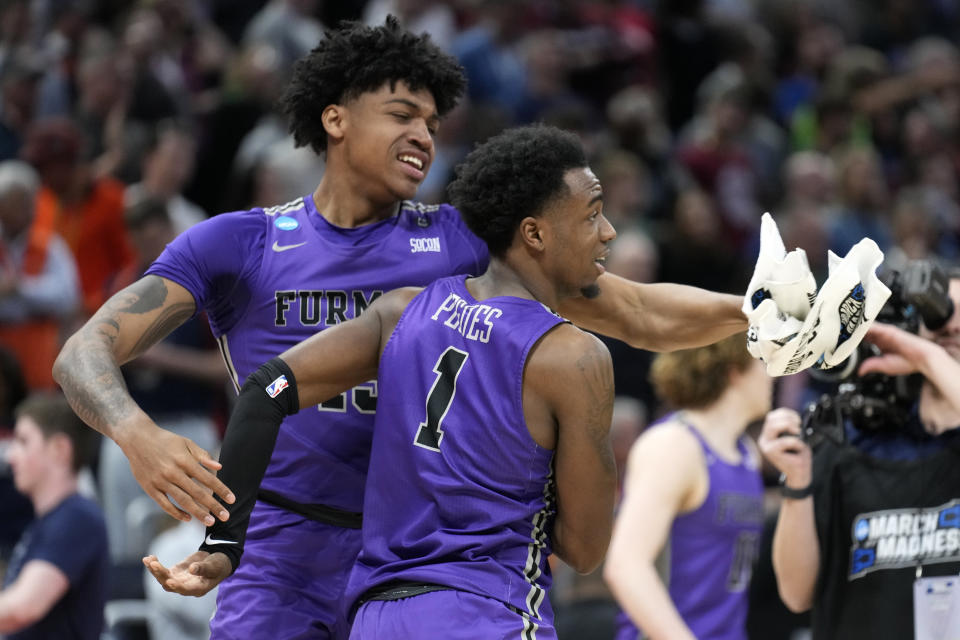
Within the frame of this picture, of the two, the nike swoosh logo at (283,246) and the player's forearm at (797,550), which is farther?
the player's forearm at (797,550)

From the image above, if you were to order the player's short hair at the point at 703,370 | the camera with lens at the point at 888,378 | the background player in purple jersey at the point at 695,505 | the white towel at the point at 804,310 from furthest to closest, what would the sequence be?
the player's short hair at the point at 703,370, the background player in purple jersey at the point at 695,505, the camera with lens at the point at 888,378, the white towel at the point at 804,310

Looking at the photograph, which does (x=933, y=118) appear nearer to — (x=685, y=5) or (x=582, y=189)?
(x=685, y=5)

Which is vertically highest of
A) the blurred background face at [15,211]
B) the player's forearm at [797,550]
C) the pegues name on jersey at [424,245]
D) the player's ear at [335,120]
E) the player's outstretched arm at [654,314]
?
the blurred background face at [15,211]

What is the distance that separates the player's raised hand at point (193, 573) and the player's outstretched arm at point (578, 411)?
89 centimetres

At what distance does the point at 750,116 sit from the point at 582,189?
9082mm

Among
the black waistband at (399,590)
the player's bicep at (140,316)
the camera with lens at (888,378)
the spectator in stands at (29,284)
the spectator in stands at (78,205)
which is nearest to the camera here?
the black waistband at (399,590)

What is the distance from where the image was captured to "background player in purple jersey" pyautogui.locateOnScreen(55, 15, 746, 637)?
155 inches

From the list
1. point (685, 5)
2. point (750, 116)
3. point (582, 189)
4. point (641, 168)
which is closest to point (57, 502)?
point (582, 189)

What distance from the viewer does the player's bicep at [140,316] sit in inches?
148

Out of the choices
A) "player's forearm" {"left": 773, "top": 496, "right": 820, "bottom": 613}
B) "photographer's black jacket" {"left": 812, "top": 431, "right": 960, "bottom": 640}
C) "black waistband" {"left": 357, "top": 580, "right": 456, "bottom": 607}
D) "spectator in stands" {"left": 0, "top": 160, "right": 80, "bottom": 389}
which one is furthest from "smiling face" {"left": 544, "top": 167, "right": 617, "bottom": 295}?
"spectator in stands" {"left": 0, "top": 160, "right": 80, "bottom": 389}

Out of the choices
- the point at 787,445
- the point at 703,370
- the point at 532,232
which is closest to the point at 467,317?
the point at 532,232

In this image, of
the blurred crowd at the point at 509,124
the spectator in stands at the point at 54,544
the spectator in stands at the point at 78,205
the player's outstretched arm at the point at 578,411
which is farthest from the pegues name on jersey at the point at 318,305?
the spectator in stands at the point at 78,205

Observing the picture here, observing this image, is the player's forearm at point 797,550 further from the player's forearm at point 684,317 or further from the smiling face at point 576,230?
the smiling face at point 576,230

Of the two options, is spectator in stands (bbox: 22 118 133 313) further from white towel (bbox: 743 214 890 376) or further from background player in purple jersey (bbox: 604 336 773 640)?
white towel (bbox: 743 214 890 376)
